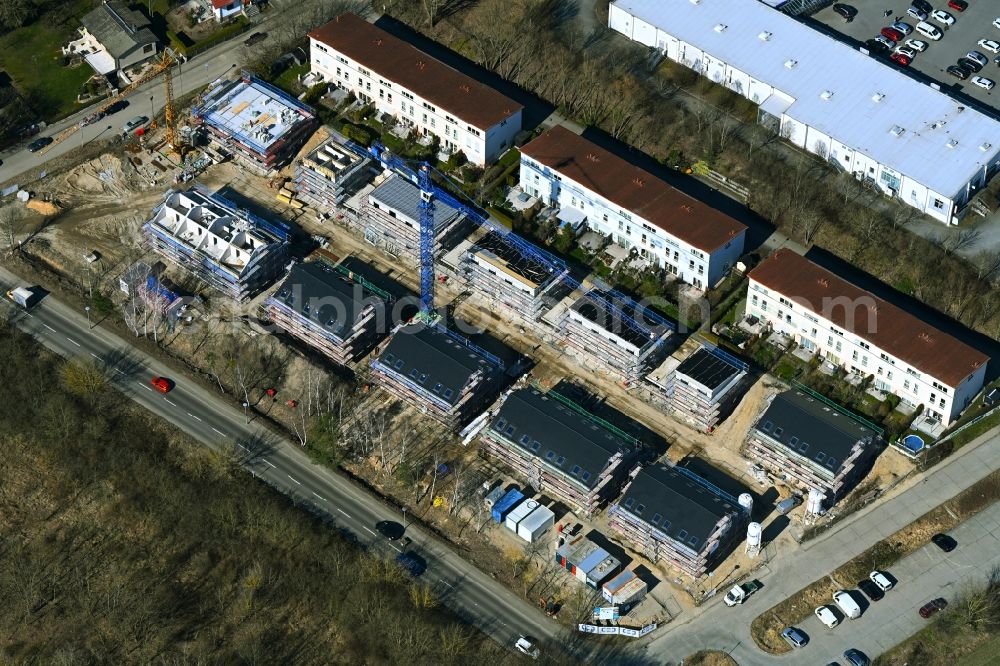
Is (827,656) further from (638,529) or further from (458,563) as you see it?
(458,563)

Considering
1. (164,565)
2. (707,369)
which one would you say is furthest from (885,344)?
(164,565)

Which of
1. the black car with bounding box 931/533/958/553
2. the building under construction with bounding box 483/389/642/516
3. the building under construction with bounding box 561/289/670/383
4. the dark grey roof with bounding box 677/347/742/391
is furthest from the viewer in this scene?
the building under construction with bounding box 561/289/670/383

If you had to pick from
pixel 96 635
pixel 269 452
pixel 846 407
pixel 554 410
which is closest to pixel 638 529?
pixel 554 410

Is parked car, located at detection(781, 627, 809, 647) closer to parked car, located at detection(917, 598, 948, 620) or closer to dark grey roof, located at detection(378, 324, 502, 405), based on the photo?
parked car, located at detection(917, 598, 948, 620)

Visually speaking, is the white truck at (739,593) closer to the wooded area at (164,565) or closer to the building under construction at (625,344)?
the wooded area at (164,565)

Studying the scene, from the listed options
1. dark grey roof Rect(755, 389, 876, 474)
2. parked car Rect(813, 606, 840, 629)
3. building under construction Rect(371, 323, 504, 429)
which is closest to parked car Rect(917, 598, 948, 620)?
parked car Rect(813, 606, 840, 629)

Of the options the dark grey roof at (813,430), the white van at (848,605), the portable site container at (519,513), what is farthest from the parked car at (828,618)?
the portable site container at (519,513)

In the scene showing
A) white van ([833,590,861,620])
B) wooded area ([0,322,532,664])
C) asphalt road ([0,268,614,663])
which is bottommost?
wooded area ([0,322,532,664])
